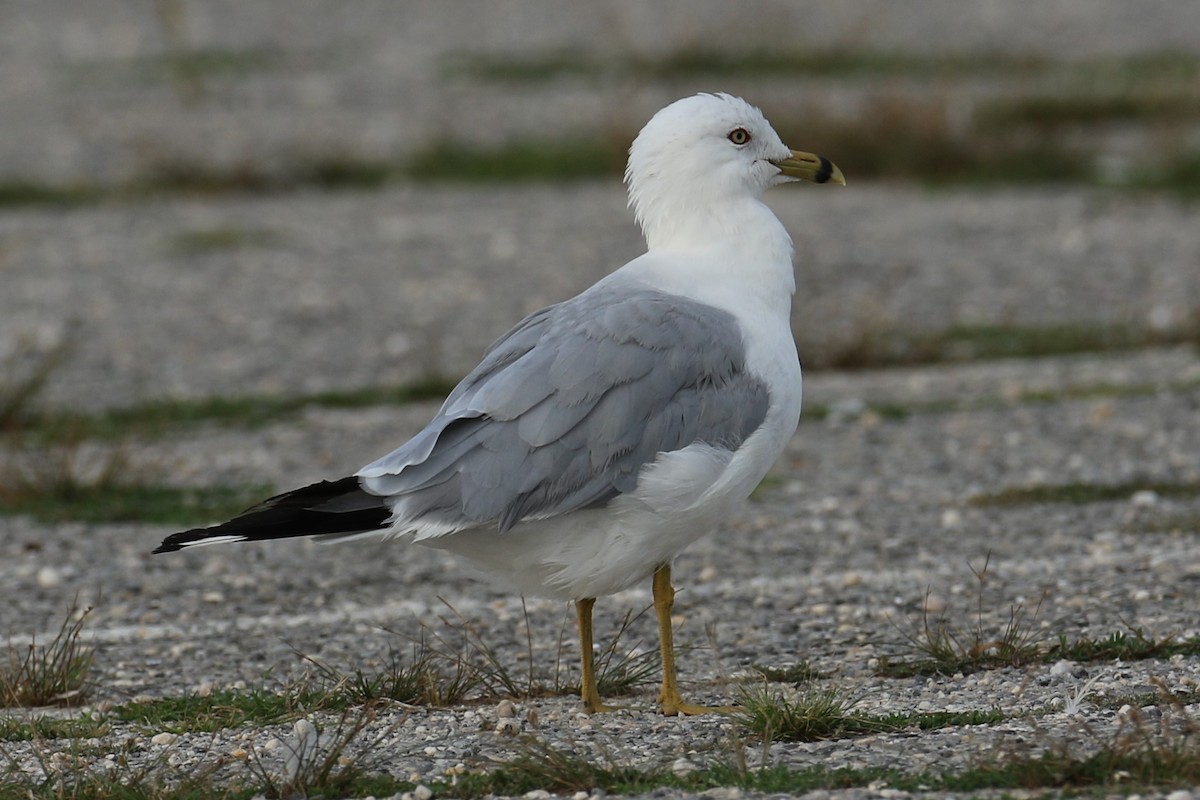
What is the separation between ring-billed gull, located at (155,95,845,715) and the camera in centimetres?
507

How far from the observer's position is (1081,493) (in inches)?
317

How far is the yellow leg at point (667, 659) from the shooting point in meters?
5.29

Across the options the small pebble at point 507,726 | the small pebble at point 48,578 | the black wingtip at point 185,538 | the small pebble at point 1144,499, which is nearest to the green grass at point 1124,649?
the small pebble at point 507,726

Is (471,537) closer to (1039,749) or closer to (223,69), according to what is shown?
(1039,749)

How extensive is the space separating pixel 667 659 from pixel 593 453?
2.25 ft

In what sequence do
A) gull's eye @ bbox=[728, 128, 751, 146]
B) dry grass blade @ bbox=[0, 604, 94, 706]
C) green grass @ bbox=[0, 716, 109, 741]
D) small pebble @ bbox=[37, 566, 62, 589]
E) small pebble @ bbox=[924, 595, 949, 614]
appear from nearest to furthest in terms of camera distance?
green grass @ bbox=[0, 716, 109, 741] < dry grass blade @ bbox=[0, 604, 94, 706] < gull's eye @ bbox=[728, 128, 751, 146] < small pebble @ bbox=[924, 595, 949, 614] < small pebble @ bbox=[37, 566, 62, 589]

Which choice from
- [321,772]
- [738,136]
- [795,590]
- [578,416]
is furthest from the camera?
[795,590]

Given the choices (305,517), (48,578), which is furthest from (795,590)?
(48,578)

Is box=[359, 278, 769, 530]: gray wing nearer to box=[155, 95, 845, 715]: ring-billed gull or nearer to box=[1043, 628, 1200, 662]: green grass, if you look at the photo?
box=[155, 95, 845, 715]: ring-billed gull

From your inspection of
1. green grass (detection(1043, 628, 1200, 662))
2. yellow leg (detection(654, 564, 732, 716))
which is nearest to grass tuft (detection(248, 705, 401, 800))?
yellow leg (detection(654, 564, 732, 716))

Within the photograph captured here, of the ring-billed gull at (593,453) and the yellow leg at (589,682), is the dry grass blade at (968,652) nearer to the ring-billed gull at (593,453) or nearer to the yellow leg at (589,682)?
the ring-billed gull at (593,453)

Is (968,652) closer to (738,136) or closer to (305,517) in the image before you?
(738,136)

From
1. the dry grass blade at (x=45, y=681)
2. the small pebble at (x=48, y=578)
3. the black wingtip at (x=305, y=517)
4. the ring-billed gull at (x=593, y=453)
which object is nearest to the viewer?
the black wingtip at (x=305, y=517)

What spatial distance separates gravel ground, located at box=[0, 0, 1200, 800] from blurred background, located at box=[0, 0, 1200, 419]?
0.06 m
